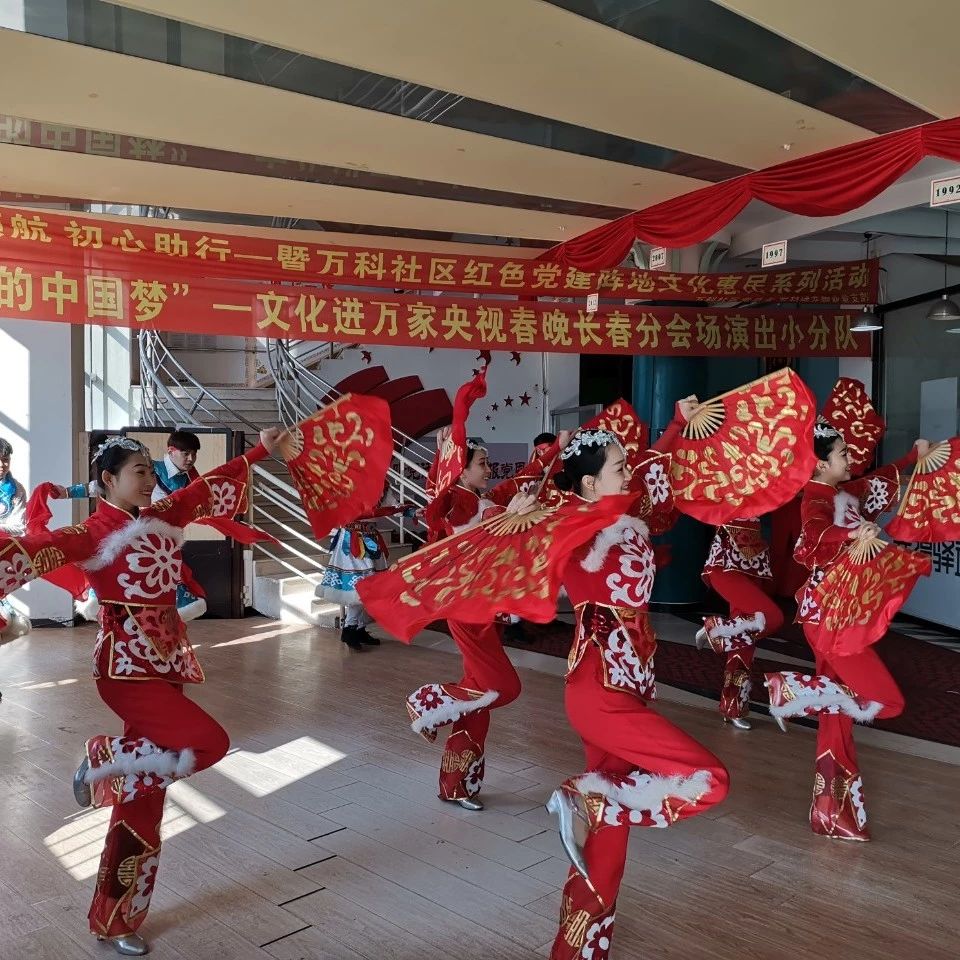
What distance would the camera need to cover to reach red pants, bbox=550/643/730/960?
201cm

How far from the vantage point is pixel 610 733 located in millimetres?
2090

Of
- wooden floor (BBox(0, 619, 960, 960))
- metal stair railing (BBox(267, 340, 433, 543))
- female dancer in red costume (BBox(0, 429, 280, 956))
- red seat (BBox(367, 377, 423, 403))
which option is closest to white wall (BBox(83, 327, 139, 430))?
metal stair railing (BBox(267, 340, 433, 543))

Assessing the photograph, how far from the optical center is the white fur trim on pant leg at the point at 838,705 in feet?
9.89

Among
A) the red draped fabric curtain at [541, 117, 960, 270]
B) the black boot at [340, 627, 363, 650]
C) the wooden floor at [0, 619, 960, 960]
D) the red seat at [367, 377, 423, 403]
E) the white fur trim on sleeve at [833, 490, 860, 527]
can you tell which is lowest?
the black boot at [340, 627, 363, 650]

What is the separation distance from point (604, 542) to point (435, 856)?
141 centimetres

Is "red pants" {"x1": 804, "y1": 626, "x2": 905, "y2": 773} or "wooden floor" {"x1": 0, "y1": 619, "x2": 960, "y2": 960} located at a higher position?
"red pants" {"x1": 804, "y1": 626, "x2": 905, "y2": 773}

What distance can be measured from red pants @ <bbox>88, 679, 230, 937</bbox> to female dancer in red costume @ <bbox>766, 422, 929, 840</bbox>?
6.34ft

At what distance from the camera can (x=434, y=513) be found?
3.46 metres

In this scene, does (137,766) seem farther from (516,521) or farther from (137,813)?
(516,521)

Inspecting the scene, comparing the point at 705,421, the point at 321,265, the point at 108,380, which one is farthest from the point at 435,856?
the point at 108,380

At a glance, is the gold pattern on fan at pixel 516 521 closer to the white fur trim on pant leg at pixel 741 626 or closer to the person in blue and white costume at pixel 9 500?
the white fur trim on pant leg at pixel 741 626

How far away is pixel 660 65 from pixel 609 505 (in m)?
2.34

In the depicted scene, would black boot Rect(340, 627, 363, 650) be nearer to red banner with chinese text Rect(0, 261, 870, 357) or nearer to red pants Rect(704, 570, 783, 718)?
red banner with chinese text Rect(0, 261, 870, 357)

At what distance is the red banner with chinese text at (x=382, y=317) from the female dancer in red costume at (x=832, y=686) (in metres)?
2.13
